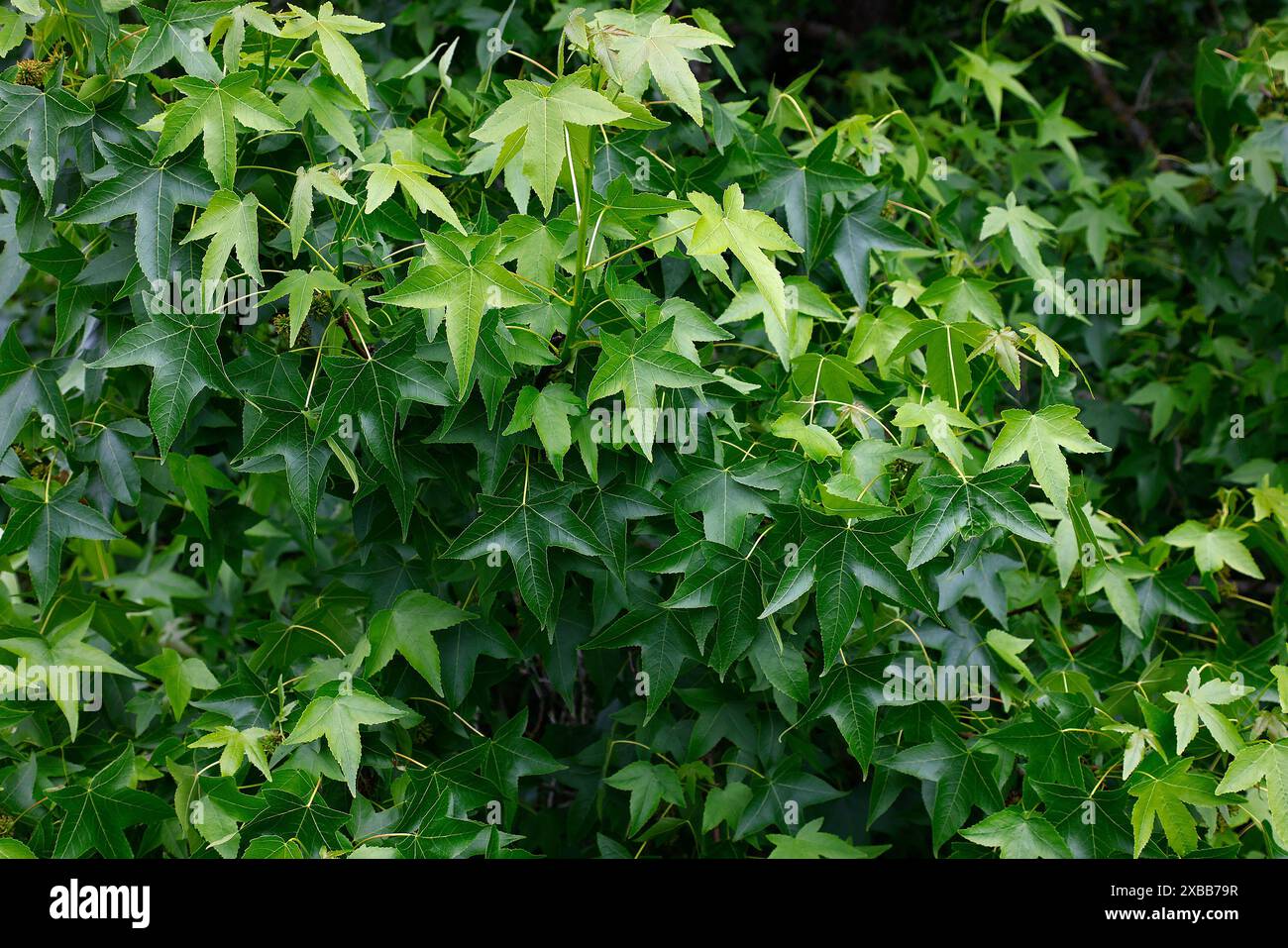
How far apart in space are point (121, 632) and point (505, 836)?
→ 121cm

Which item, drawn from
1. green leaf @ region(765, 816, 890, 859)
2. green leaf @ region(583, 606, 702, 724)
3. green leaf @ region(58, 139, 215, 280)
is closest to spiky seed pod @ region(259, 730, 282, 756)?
green leaf @ region(583, 606, 702, 724)

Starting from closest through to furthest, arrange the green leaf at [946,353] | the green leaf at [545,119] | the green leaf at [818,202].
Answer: the green leaf at [545,119], the green leaf at [946,353], the green leaf at [818,202]

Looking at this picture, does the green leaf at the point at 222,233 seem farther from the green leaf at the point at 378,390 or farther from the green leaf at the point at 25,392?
the green leaf at the point at 25,392

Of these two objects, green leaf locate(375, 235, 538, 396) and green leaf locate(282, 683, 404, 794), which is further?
green leaf locate(282, 683, 404, 794)

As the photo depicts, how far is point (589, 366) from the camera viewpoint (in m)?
2.24

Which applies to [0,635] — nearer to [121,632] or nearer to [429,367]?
[121,632]

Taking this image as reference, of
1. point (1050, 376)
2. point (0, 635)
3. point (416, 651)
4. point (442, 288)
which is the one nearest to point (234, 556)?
point (0, 635)

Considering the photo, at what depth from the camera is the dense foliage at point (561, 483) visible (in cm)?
214

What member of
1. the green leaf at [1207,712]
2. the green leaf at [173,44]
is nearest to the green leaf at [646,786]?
the green leaf at [1207,712]

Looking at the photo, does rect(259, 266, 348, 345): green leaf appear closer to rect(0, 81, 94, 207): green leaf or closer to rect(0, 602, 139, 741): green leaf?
rect(0, 81, 94, 207): green leaf

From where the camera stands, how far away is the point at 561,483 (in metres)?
2.28

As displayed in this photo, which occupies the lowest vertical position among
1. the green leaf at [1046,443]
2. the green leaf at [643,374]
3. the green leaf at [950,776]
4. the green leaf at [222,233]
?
the green leaf at [950,776]

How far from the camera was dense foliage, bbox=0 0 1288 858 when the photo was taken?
214 centimetres

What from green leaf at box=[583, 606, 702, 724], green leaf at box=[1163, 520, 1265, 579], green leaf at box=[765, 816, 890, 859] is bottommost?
green leaf at box=[765, 816, 890, 859]
